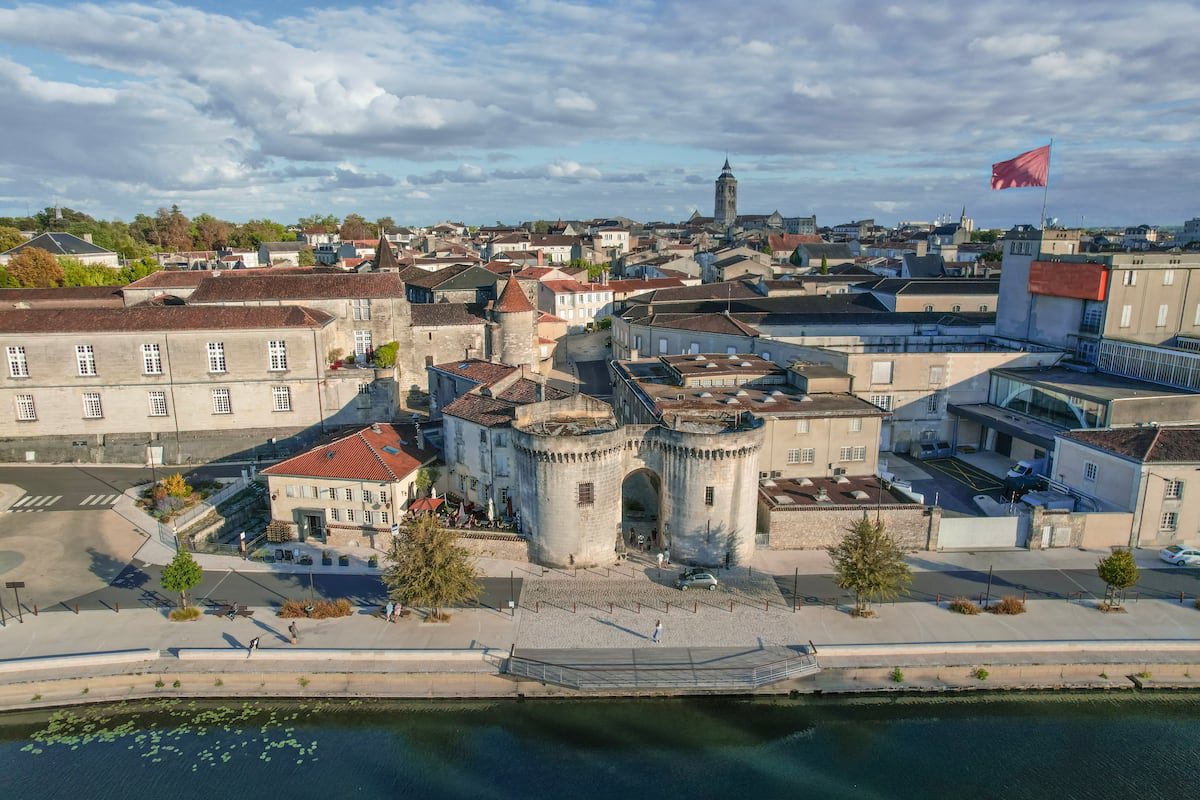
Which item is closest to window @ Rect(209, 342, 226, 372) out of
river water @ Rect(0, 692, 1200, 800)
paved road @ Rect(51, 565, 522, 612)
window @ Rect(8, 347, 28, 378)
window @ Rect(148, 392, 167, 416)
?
window @ Rect(148, 392, 167, 416)

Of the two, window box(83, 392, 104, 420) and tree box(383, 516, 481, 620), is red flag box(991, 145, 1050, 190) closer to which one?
tree box(383, 516, 481, 620)

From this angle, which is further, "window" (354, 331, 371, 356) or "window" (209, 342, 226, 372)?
"window" (354, 331, 371, 356)

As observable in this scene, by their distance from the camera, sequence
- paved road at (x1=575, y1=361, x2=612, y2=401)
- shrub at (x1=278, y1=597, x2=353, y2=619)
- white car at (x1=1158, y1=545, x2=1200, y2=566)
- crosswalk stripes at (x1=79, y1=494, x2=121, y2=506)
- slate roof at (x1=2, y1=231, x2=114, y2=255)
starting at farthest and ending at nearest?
1. slate roof at (x1=2, y1=231, x2=114, y2=255)
2. paved road at (x1=575, y1=361, x2=612, y2=401)
3. crosswalk stripes at (x1=79, y1=494, x2=121, y2=506)
4. white car at (x1=1158, y1=545, x2=1200, y2=566)
5. shrub at (x1=278, y1=597, x2=353, y2=619)

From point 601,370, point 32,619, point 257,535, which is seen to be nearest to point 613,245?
point 601,370

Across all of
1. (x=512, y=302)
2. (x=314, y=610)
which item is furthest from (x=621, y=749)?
(x=512, y=302)

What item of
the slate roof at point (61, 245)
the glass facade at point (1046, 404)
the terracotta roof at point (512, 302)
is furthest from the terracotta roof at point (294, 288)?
the slate roof at point (61, 245)

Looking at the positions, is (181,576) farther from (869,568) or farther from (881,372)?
(881,372)
